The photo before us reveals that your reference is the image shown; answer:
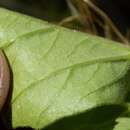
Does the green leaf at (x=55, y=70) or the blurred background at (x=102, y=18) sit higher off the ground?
the green leaf at (x=55, y=70)

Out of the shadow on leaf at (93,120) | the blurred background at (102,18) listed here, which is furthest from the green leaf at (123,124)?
the blurred background at (102,18)

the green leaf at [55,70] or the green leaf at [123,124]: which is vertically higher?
the green leaf at [55,70]

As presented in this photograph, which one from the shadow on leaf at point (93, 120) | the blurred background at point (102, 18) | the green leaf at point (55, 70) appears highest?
the green leaf at point (55, 70)

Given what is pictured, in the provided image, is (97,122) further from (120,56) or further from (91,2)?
(91,2)

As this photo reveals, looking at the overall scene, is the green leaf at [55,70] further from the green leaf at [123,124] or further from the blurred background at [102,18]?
the blurred background at [102,18]

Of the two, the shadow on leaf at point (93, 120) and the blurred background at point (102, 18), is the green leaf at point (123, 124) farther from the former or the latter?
the blurred background at point (102, 18)

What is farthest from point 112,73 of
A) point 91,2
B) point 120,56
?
point 91,2

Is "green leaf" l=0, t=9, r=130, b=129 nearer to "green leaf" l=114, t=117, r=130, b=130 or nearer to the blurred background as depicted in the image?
"green leaf" l=114, t=117, r=130, b=130

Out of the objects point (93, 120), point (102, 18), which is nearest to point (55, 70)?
point (93, 120)

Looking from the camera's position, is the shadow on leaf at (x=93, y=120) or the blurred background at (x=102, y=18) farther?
the blurred background at (x=102, y=18)
